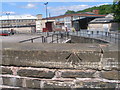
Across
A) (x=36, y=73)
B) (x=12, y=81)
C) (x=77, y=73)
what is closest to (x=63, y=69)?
(x=77, y=73)

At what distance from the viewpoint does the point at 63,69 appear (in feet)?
8.39

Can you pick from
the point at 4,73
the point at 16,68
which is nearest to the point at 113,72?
the point at 16,68

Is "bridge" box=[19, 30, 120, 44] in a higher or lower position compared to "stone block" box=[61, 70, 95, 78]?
lower

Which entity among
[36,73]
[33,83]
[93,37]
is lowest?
[93,37]

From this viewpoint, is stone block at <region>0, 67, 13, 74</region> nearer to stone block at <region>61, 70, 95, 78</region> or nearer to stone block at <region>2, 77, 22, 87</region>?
stone block at <region>2, 77, 22, 87</region>

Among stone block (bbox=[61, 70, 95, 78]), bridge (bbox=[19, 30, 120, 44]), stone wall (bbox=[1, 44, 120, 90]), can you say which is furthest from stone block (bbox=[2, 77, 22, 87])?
bridge (bbox=[19, 30, 120, 44])

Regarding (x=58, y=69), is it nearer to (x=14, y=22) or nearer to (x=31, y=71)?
(x=31, y=71)

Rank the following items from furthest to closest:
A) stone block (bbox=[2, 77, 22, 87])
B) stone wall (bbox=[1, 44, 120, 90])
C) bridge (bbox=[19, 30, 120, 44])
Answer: bridge (bbox=[19, 30, 120, 44]), stone block (bbox=[2, 77, 22, 87]), stone wall (bbox=[1, 44, 120, 90])

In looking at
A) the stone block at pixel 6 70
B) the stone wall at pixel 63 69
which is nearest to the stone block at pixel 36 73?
the stone wall at pixel 63 69

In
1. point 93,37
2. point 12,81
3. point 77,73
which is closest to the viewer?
point 77,73

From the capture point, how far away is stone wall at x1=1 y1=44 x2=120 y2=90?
2.49 meters

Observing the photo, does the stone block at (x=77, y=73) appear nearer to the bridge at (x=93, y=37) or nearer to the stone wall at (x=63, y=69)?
the stone wall at (x=63, y=69)

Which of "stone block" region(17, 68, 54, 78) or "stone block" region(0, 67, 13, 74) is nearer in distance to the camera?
"stone block" region(17, 68, 54, 78)

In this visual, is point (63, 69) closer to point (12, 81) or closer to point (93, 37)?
point (12, 81)
